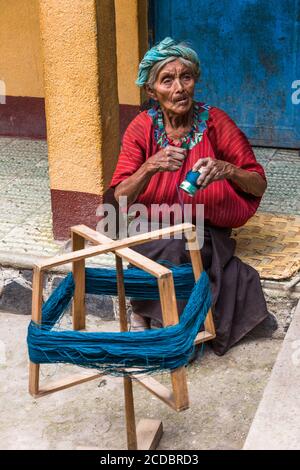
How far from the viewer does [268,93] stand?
6.57 metres

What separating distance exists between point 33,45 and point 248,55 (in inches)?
66.8

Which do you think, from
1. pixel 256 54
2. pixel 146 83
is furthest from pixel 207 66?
pixel 146 83

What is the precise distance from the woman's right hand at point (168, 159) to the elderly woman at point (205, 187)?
71 millimetres

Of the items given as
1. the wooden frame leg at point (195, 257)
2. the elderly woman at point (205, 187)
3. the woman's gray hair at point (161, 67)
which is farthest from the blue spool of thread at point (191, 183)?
the wooden frame leg at point (195, 257)

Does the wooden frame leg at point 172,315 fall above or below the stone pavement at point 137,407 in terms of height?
above

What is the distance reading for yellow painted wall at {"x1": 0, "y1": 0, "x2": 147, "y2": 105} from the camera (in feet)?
21.5

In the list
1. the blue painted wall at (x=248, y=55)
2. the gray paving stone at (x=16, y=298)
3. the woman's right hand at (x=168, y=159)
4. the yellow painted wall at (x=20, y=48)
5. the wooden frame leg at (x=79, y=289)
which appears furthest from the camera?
the yellow painted wall at (x=20, y=48)

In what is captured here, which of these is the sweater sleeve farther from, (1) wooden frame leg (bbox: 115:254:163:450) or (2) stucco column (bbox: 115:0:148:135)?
(2) stucco column (bbox: 115:0:148:135)

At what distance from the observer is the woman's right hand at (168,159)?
4.24 metres

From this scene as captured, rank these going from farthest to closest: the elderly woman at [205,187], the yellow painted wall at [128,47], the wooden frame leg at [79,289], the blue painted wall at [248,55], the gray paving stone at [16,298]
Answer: the yellow painted wall at [128,47]
the blue painted wall at [248,55]
the gray paving stone at [16,298]
the elderly woman at [205,187]
the wooden frame leg at [79,289]

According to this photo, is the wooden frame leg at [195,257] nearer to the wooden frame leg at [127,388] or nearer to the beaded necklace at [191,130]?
the wooden frame leg at [127,388]

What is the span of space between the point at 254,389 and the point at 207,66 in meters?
3.03

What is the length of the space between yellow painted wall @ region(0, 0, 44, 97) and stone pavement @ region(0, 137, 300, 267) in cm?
45

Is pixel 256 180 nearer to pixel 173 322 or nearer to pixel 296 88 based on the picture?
pixel 173 322
